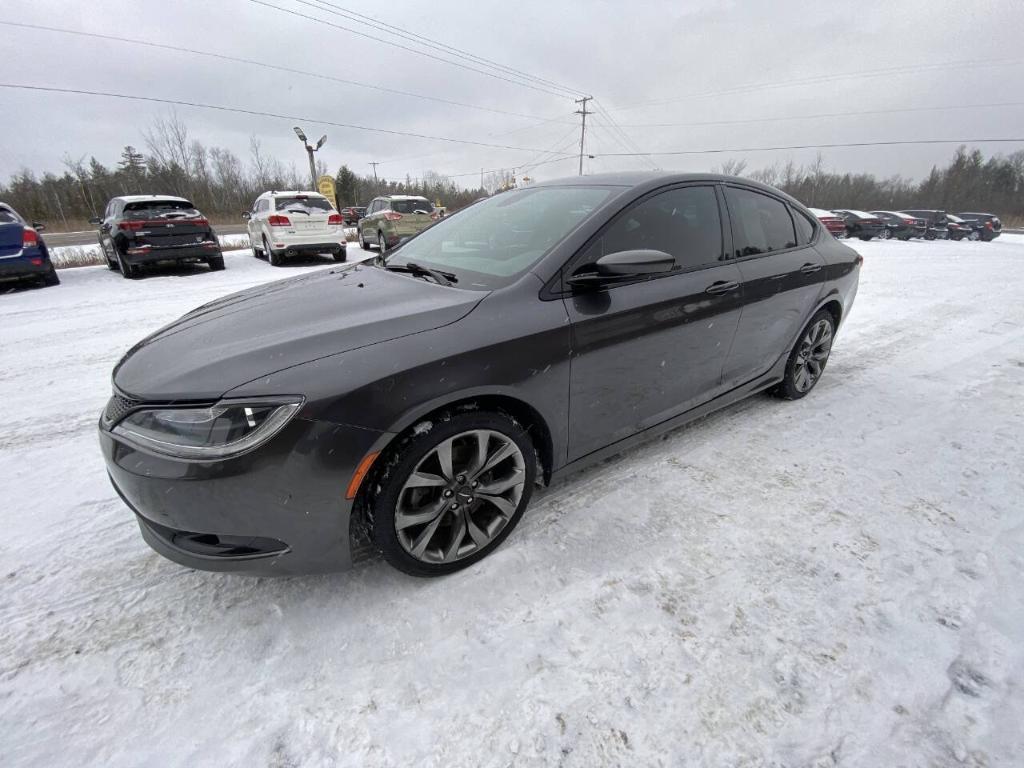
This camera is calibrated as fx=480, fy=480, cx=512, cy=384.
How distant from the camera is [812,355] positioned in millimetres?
3693

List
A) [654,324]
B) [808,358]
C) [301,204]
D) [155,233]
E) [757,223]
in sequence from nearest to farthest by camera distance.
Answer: [654,324] → [757,223] → [808,358] → [155,233] → [301,204]

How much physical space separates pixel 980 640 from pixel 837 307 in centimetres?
274

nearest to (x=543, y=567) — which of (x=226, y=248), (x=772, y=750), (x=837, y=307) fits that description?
(x=772, y=750)

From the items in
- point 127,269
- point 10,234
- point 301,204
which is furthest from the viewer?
point 301,204

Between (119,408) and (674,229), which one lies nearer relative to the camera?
(119,408)

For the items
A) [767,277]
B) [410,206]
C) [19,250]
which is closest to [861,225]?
[410,206]

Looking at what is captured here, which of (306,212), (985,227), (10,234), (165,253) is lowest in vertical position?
(985,227)

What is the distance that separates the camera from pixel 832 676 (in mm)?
1577

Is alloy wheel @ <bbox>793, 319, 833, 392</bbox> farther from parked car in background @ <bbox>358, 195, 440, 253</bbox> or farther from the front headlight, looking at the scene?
parked car in background @ <bbox>358, 195, 440, 253</bbox>

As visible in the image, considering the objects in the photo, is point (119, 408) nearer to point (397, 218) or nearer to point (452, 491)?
point (452, 491)

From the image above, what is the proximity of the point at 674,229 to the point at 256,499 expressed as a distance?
232cm

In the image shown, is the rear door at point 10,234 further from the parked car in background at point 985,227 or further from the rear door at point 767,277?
the parked car in background at point 985,227

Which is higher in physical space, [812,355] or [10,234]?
[10,234]

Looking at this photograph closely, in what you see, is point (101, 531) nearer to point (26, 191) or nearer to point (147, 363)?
point (147, 363)
